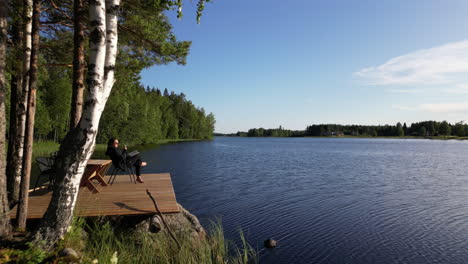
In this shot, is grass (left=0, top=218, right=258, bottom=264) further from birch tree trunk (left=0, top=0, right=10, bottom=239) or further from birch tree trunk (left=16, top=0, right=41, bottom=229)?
birch tree trunk (left=16, top=0, right=41, bottom=229)

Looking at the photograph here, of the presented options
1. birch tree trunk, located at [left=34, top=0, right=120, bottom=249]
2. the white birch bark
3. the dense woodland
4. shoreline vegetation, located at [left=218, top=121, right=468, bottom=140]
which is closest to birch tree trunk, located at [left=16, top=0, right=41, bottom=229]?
the dense woodland

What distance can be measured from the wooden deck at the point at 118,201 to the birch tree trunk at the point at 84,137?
1662 millimetres

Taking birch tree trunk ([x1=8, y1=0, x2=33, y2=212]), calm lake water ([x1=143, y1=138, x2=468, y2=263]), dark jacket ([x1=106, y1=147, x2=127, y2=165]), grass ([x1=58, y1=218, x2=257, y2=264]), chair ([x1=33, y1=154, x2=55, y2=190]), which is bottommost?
calm lake water ([x1=143, y1=138, x2=468, y2=263])

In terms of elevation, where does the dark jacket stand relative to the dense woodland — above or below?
below

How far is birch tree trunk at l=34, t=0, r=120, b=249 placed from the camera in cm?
422

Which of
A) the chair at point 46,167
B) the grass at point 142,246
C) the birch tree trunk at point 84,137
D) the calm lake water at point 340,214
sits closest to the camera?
the birch tree trunk at point 84,137

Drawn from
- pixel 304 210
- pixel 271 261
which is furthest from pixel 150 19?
pixel 304 210

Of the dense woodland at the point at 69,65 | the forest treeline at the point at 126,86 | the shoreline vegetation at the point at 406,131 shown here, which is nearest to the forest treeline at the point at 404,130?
the shoreline vegetation at the point at 406,131

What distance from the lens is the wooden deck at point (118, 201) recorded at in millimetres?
6359

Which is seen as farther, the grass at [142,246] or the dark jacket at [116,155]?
the dark jacket at [116,155]

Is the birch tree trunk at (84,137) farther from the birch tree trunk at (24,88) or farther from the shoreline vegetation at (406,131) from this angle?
the shoreline vegetation at (406,131)

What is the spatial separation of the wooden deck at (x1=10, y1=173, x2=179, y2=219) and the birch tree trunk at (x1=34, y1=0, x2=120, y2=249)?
1662 mm

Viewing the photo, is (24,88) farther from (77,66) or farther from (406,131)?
(406,131)

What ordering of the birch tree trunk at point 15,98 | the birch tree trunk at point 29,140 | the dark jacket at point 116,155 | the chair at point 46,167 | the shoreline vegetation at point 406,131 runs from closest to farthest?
the birch tree trunk at point 29,140 → the birch tree trunk at point 15,98 → the chair at point 46,167 → the dark jacket at point 116,155 → the shoreline vegetation at point 406,131
